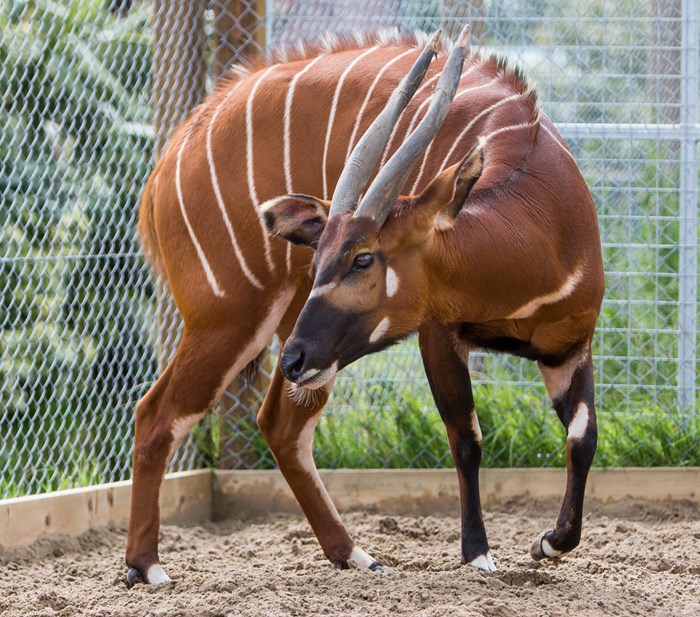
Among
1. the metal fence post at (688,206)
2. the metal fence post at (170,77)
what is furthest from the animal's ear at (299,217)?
the metal fence post at (688,206)

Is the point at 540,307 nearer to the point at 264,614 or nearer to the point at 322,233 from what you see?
the point at 322,233

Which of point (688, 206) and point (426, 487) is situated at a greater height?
point (688, 206)

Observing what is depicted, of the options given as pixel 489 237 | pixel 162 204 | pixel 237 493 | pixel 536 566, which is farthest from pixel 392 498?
pixel 489 237

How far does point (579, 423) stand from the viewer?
386 centimetres

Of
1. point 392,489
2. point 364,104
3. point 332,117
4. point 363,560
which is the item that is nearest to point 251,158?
point 332,117

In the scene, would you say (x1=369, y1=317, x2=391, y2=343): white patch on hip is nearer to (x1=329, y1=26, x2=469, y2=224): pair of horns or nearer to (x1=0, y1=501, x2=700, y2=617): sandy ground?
(x1=329, y1=26, x2=469, y2=224): pair of horns

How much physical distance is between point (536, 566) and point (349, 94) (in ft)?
5.78

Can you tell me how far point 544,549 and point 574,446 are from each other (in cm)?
34

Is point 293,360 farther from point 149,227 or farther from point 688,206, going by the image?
point 688,206

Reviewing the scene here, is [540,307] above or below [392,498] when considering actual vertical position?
above

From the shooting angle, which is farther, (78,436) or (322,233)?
(78,436)

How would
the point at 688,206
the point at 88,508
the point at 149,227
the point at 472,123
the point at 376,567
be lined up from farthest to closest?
the point at 688,206 → the point at 88,508 → the point at 149,227 → the point at 376,567 → the point at 472,123

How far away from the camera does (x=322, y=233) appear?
11.1ft

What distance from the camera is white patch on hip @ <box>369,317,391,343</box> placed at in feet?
11.2
